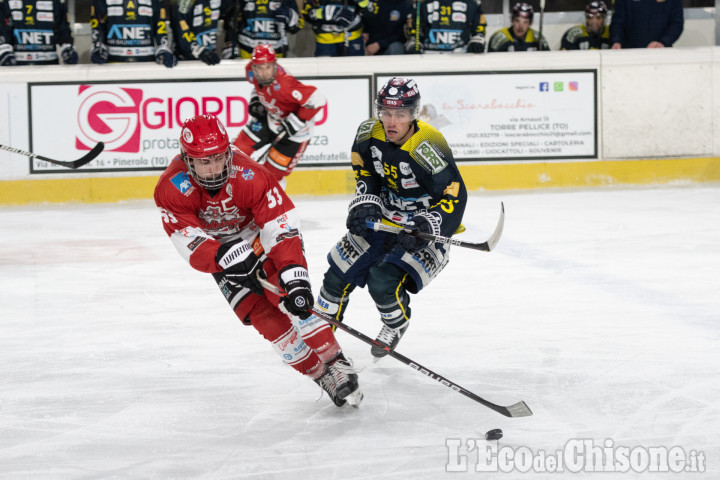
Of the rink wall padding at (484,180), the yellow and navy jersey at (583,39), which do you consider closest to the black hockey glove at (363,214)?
the rink wall padding at (484,180)

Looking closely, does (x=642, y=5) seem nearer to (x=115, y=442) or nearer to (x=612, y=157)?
(x=612, y=157)

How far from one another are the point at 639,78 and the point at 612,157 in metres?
0.75

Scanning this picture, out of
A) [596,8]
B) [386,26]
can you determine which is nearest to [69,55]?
[386,26]

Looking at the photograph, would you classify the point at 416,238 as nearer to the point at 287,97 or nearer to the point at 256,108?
the point at 287,97

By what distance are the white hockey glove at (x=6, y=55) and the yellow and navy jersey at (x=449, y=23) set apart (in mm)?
3626

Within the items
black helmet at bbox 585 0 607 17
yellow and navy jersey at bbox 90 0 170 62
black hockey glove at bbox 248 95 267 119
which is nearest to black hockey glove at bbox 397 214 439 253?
black hockey glove at bbox 248 95 267 119

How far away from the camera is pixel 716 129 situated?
8195 mm

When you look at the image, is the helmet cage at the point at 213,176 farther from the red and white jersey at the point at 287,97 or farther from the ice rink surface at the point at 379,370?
the red and white jersey at the point at 287,97

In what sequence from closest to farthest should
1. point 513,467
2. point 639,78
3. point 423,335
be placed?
1. point 513,467
2. point 423,335
3. point 639,78

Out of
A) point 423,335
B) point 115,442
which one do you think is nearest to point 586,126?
point 423,335

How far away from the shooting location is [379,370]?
330 cm

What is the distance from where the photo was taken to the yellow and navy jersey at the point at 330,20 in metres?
8.19

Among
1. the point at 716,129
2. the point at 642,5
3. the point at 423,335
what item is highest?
the point at 642,5

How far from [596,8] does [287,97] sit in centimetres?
365
